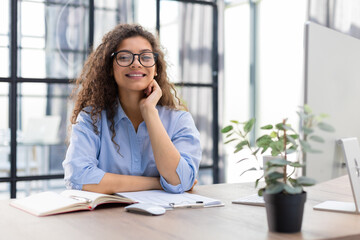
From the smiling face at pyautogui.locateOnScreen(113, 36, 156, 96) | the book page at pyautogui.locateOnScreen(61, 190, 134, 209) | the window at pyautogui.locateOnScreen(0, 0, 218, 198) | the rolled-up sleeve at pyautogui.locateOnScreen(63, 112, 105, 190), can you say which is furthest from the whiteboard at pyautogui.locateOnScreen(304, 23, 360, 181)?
the window at pyautogui.locateOnScreen(0, 0, 218, 198)

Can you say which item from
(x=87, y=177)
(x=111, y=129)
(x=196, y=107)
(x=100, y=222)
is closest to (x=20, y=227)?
(x=100, y=222)

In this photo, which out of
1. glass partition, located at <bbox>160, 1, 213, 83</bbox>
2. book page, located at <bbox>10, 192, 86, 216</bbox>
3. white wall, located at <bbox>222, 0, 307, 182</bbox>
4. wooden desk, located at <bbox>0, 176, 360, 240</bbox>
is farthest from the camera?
white wall, located at <bbox>222, 0, 307, 182</bbox>

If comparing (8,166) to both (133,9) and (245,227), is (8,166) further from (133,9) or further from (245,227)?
(245,227)

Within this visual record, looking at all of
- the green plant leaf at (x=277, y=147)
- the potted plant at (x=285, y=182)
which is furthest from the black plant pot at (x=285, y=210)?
the green plant leaf at (x=277, y=147)

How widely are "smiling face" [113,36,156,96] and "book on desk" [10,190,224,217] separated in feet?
1.80

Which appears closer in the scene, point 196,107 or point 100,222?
point 100,222

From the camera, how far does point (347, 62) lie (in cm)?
118

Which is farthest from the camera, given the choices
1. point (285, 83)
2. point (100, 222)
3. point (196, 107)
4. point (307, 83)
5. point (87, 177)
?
point (285, 83)

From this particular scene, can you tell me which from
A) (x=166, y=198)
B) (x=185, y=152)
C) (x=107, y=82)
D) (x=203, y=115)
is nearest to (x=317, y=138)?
(x=166, y=198)

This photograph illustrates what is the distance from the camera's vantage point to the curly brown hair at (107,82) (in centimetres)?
210

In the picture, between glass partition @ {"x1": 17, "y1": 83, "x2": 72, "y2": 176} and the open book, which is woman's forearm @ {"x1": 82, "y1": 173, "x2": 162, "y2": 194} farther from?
glass partition @ {"x1": 17, "y1": 83, "x2": 72, "y2": 176}

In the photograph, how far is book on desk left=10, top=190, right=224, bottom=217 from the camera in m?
1.43

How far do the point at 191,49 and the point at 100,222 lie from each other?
2831 millimetres

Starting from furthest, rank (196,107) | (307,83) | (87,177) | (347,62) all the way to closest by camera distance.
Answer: (196,107), (87,177), (347,62), (307,83)
